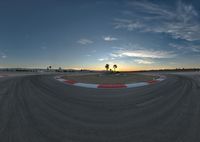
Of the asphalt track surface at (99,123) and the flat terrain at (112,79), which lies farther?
the flat terrain at (112,79)

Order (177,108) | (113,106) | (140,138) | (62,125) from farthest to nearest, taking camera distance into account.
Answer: (113,106) < (177,108) < (62,125) < (140,138)

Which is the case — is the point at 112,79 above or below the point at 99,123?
above

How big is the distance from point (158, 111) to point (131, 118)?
39.7 inches

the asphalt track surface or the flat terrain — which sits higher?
the flat terrain

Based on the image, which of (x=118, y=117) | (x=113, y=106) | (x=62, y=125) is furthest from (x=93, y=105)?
(x=62, y=125)

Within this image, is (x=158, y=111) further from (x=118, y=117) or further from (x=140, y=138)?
(x=140, y=138)

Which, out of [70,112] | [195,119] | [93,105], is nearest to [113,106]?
[93,105]

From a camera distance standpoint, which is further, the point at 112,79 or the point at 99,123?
the point at 112,79

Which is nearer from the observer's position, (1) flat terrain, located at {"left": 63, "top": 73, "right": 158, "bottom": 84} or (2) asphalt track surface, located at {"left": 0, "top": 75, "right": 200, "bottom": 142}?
(2) asphalt track surface, located at {"left": 0, "top": 75, "right": 200, "bottom": 142}

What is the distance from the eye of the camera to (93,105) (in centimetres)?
459

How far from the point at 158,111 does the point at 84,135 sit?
2354mm

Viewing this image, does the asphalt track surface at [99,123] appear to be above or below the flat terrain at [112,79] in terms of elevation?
below

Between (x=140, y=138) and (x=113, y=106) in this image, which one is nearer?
(x=140, y=138)

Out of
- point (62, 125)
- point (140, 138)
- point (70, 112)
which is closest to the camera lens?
point (140, 138)
